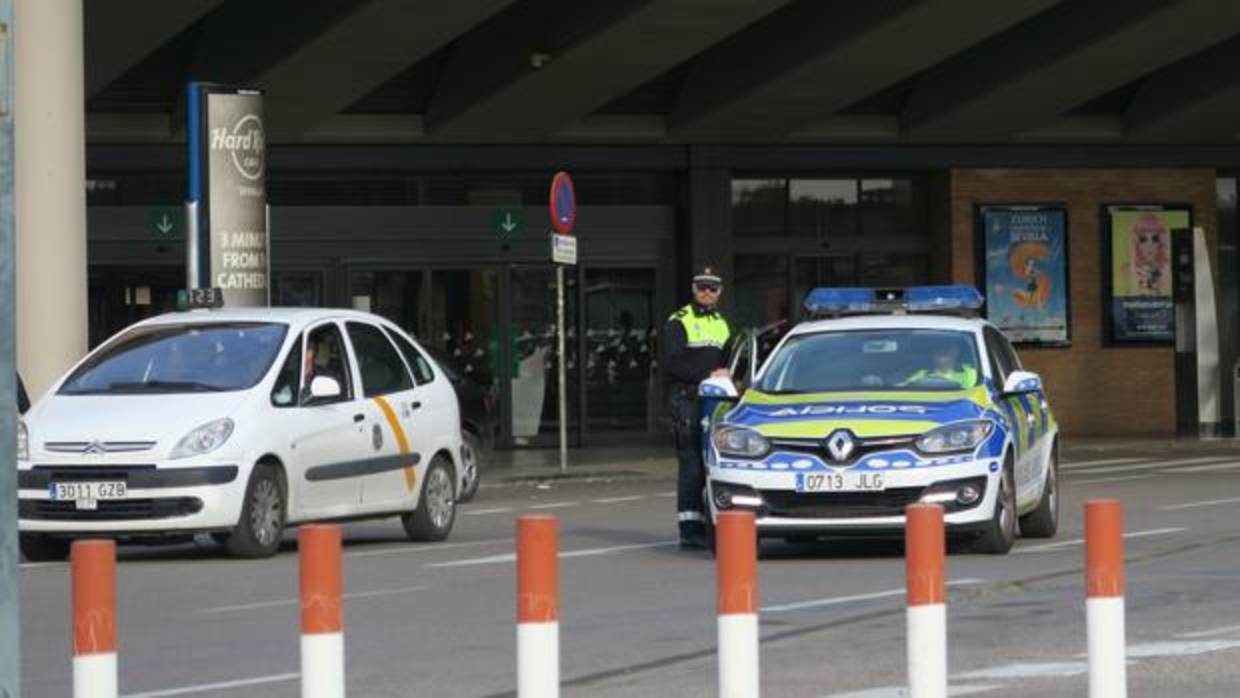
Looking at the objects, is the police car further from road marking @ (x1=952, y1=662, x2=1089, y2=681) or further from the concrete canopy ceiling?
the concrete canopy ceiling

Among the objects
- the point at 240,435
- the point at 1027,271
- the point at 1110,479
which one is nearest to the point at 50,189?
the point at 240,435

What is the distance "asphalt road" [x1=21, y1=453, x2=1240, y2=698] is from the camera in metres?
11.4

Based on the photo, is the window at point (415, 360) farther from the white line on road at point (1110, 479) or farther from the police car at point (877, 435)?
the white line on road at point (1110, 479)

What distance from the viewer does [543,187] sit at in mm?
37000

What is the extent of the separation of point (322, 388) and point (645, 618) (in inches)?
197

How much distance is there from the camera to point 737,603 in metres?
8.28

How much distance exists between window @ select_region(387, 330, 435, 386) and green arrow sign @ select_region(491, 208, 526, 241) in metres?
16.2

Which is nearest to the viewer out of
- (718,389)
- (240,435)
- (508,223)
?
(240,435)

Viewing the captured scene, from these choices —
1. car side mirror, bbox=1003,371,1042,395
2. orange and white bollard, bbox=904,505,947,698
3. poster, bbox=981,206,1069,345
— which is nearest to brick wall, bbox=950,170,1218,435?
poster, bbox=981,206,1069,345

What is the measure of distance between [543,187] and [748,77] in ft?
11.4

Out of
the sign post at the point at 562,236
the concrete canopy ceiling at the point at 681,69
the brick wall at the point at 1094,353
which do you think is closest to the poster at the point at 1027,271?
the brick wall at the point at 1094,353

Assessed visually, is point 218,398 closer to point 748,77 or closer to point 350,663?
point 350,663

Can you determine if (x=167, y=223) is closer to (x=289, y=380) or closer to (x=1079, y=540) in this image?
(x=289, y=380)

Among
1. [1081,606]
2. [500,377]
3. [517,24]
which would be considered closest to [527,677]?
[1081,606]
